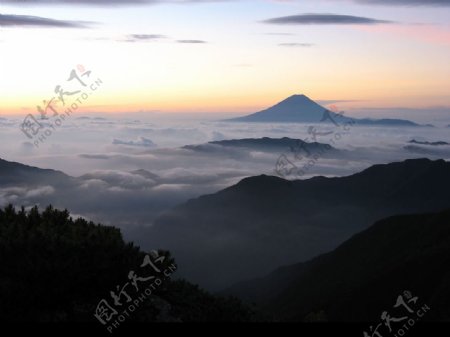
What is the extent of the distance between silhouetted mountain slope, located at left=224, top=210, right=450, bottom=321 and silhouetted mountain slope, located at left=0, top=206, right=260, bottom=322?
15.8 ft

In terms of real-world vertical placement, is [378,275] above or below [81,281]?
below

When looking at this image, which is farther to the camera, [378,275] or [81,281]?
[378,275]

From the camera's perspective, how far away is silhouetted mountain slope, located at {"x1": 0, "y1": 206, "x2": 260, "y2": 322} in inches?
685

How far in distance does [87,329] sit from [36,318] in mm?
2605

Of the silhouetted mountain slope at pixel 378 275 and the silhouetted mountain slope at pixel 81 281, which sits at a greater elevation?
the silhouetted mountain slope at pixel 81 281

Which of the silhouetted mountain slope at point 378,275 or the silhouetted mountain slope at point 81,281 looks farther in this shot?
the silhouetted mountain slope at point 378,275

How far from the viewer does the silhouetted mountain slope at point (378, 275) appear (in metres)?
88.4

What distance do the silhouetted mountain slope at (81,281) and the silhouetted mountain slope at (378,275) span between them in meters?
4.82

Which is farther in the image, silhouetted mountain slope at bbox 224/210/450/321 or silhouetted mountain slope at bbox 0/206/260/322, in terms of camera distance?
silhouetted mountain slope at bbox 224/210/450/321

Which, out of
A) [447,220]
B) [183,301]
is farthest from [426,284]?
[183,301]

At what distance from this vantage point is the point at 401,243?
147 m

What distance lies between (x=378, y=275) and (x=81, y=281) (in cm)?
9629

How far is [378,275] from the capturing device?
107 m

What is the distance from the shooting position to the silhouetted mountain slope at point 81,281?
1741 centimetres
